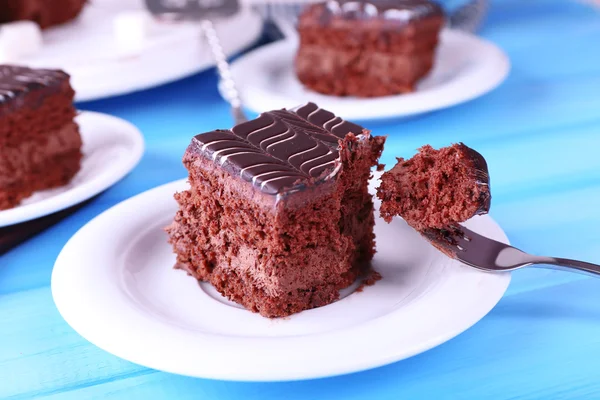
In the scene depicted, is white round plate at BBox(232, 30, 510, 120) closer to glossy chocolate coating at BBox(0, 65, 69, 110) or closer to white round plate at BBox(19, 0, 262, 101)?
white round plate at BBox(19, 0, 262, 101)

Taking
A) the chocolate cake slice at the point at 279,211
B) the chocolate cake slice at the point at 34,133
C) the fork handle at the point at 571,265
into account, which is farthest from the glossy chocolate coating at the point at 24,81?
the fork handle at the point at 571,265

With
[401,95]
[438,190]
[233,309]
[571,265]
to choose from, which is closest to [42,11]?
[401,95]

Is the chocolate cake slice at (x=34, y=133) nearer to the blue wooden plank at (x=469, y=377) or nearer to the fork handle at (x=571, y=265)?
the blue wooden plank at (x=469, y=377)

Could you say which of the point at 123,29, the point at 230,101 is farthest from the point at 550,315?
the point at 123,29

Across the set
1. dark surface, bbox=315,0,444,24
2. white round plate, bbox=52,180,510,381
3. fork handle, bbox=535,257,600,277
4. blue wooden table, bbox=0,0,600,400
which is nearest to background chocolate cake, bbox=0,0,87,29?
blue wooden table, bbox=0,0,600,400

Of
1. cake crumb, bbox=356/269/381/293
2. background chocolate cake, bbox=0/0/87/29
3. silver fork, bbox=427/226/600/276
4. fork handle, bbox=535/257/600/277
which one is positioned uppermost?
fork handle, bbox=535/257/600/277

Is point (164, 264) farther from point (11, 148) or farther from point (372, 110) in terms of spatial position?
point (372, 110)
